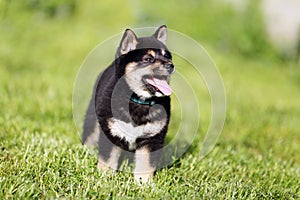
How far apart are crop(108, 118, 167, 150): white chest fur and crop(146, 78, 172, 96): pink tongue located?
0.32m

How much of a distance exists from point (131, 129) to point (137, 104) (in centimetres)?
21

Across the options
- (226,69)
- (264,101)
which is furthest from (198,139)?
(226,69)

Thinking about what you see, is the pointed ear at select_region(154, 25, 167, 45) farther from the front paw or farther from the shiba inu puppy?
the front paw

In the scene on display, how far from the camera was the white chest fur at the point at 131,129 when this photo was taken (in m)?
3.95

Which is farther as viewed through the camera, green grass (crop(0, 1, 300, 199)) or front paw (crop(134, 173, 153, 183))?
front paw (crop(134, 173, 153, 183))

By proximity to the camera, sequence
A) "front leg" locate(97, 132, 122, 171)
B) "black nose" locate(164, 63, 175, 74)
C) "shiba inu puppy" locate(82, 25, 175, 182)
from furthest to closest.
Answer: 1. "front leg" locate(97, 132, 122, 171)
2. "shiba inu puppy" locate(82, 25, 175, 182)
3. "black nose" locate(164, 63, 175, 74)

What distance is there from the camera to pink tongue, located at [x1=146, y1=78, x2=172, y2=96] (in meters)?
3.79

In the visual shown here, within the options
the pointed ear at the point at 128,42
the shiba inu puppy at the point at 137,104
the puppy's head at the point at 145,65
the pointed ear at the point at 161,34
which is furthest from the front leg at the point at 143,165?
the pointed ear at the point at 161,34

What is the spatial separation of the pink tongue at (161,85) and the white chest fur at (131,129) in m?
0.32

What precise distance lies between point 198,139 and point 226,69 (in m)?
5.31

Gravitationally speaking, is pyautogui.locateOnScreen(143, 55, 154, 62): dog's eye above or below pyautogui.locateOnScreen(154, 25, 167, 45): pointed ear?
below

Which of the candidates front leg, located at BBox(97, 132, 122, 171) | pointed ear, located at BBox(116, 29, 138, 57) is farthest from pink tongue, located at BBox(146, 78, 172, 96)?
front leg, located at BBox(97, 132, 122, 171)

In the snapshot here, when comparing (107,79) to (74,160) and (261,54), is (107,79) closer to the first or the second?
(74,160)

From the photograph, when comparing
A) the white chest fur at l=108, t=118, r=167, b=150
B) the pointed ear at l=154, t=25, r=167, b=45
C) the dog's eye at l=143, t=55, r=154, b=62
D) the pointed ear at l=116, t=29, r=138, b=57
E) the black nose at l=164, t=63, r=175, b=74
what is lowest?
the white chest fur at l=108, t=118, r=167, b=150
